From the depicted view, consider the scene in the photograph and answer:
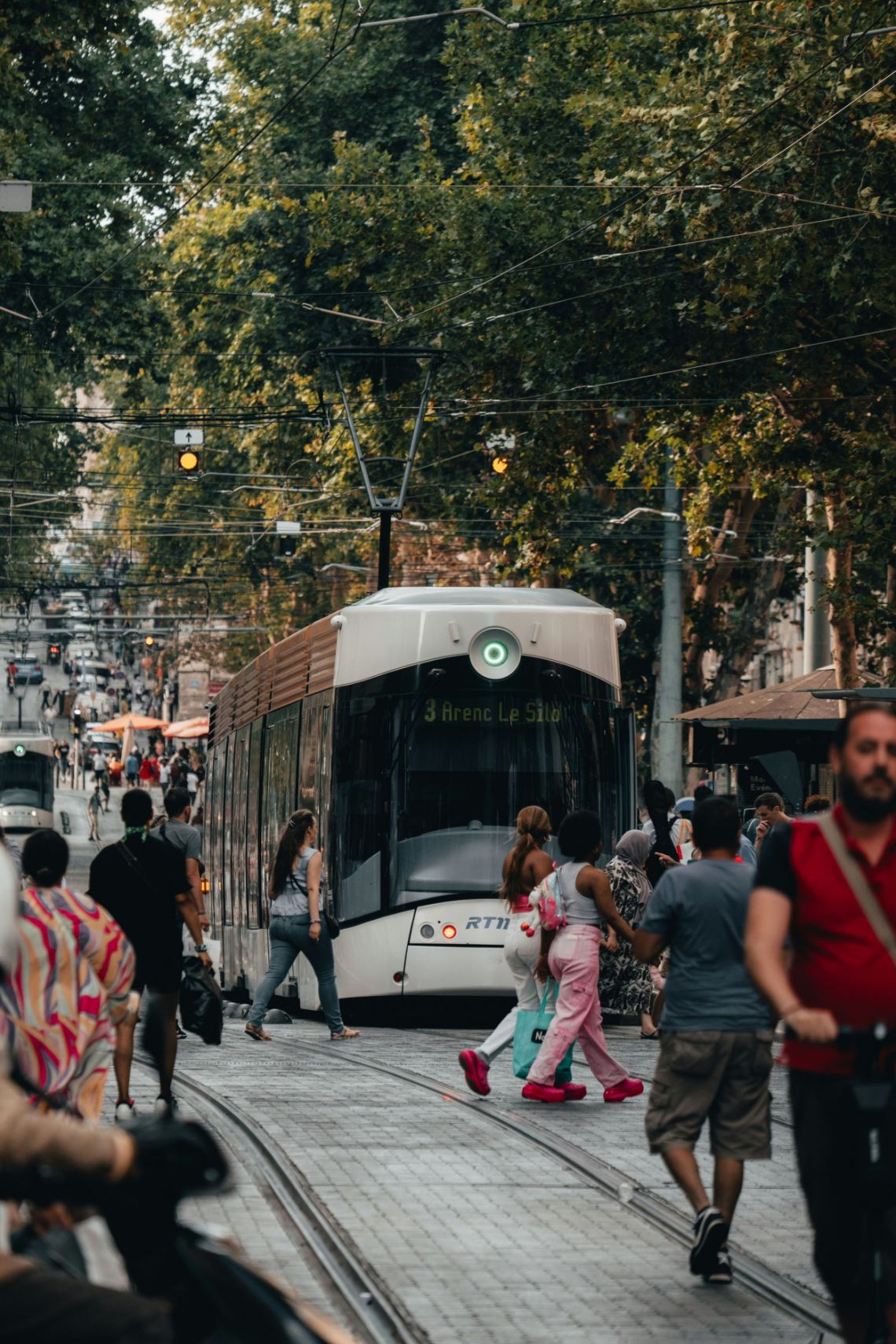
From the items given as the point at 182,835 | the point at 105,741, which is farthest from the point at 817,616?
the point at 105,741

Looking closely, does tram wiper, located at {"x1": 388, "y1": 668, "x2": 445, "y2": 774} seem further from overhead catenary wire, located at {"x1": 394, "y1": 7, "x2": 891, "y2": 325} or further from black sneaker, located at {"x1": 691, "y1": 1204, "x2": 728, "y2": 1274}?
black sneaker, located at {"x1": 691, "y1": 1204, "x2": 728, "y2": 1274}

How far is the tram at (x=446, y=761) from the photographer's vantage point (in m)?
15.8

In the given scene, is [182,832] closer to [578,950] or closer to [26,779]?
[578,950]

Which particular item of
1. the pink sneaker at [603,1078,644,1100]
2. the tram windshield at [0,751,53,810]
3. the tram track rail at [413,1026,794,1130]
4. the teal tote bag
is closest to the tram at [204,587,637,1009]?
the tram track rail at [413,1026,794,1130]

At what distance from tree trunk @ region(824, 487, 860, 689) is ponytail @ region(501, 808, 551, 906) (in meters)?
9.97

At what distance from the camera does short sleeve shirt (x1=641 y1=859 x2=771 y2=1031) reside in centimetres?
717

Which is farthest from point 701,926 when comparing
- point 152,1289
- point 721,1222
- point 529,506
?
point 529,506

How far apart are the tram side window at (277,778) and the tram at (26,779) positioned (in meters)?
44.6

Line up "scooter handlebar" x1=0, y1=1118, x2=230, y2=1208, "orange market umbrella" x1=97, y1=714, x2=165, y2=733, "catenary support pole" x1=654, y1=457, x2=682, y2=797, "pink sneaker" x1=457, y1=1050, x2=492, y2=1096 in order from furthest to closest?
1. "orange market umbrella" x1=97, y1=714, x2=165, y2=733
2. "catenary support pole" x1=654, y1=457, x2=682, y2=797
3. "pink sneaker" x1=457, y1=1050, x2=492, y2=1096
4. "scooter handlebar" x1=0, y1=1118, x2=230, y2=1208

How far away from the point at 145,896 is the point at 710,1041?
3.99 meters

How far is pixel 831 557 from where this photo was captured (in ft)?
85.7

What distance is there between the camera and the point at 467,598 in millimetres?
16641

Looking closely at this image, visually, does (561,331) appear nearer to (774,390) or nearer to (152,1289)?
(774,390)

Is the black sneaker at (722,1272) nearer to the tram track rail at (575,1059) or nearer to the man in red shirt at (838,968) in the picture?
the man in red shirt at (838,968)
